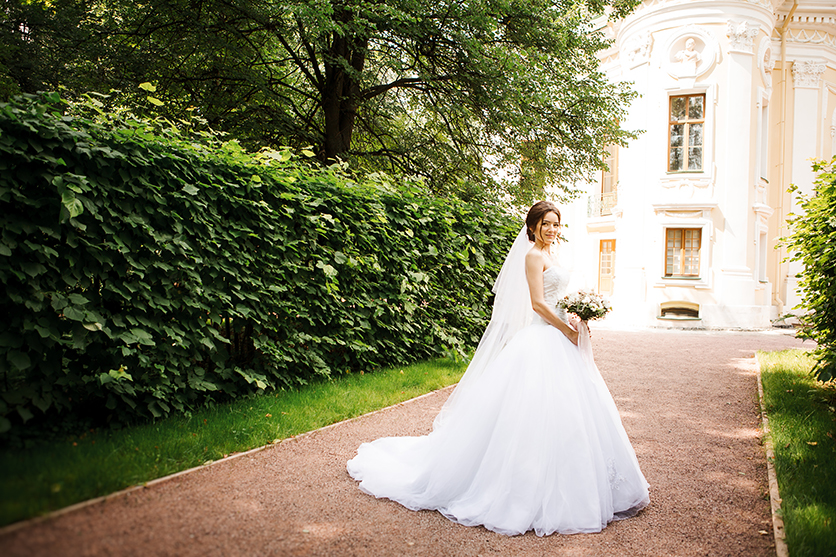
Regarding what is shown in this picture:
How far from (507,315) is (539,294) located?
0.41m

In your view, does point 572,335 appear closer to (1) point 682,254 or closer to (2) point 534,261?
(2) point 534,261

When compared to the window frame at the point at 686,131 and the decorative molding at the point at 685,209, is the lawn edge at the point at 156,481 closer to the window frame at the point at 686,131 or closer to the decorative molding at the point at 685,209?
the decorative molding at the point at 685,209

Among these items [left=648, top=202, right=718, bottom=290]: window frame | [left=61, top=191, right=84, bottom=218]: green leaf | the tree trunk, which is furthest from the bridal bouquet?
[left=648, top=202, right=718, bottom=290]: window frame

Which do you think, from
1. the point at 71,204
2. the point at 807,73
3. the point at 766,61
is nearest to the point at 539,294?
the point at 71,204

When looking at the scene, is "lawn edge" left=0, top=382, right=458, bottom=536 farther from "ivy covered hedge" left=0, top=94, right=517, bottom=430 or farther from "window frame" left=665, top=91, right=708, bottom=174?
"window frame" left=665, top=91, right=708, bottom=174

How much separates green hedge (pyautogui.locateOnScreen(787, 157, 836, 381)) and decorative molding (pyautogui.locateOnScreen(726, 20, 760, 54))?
1476 cm

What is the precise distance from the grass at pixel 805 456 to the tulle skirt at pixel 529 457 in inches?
37.1

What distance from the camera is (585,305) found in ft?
12.9

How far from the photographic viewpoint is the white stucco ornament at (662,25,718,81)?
1823 centimetres

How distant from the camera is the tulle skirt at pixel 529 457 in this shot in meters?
3.37

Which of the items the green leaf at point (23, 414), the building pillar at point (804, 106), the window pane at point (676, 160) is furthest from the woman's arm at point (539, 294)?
the building pillar at point (804, 106)

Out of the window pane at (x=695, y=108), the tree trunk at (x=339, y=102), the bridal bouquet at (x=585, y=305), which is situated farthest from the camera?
the window pane at (x=695, y=108)

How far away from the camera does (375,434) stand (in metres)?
5.04

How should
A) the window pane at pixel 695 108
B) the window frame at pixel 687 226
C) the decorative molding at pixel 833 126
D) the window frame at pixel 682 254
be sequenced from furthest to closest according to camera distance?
the decorative molding at pixel 833 126, the window pane at pixel 695 108, the window frame at pixel 682 254, the window frame at pixel 687 226
